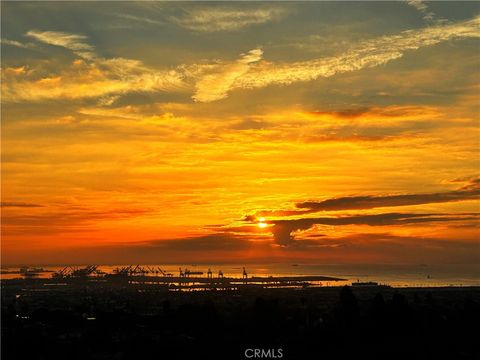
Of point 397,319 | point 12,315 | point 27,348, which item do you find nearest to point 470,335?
point 397,319

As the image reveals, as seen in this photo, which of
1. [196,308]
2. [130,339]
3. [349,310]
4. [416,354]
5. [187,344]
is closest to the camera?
[416,354]

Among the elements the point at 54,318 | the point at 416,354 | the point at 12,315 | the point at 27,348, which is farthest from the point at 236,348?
the point at 12,315

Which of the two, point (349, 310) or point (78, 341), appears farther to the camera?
point (349, 310)

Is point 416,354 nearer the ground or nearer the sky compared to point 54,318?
nearer the ground

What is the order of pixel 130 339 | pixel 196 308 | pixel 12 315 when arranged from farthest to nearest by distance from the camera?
pixel 12 315 → pixel 196 308 → pixel 130 339

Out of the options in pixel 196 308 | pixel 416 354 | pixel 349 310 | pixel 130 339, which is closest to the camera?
pixel 416 354

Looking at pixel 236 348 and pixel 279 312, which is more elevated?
pixel 279 312

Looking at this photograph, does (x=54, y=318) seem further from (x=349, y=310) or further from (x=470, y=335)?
(x=470, y=335)

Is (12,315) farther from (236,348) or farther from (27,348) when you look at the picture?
(236,348)

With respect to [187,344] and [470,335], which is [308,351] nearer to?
[187,344]
